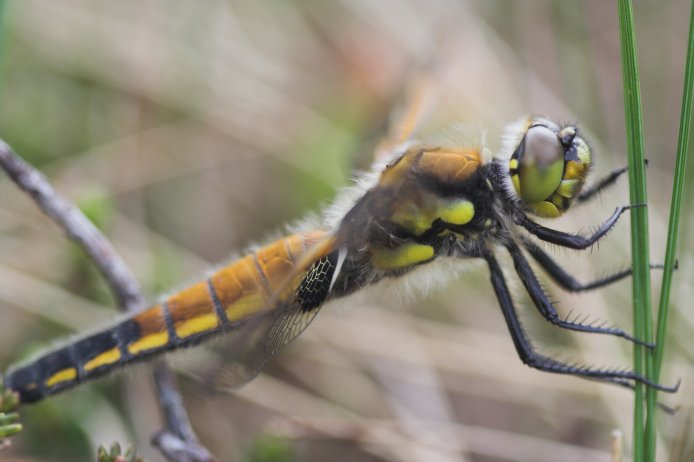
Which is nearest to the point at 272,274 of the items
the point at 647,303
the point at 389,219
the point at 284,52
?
the point at 389,219

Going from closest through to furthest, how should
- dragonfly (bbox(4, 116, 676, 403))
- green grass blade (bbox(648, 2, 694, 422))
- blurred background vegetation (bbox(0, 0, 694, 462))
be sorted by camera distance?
green grass blade (bbox(648, 2, 694, 422)) < dragonfly (bbox(4, 116, 676, 403)) < blurred background vegetation (bbox(0, 0, 694, 462))

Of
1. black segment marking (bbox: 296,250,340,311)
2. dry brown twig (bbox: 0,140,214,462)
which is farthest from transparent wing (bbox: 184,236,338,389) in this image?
dry brown twig (bbox: 0,140,214,462)

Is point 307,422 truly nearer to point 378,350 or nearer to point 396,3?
point 378,350

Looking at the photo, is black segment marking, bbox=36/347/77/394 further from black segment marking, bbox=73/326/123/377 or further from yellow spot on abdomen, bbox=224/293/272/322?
yellow spot on abdomen, bbox=224/293/272/322

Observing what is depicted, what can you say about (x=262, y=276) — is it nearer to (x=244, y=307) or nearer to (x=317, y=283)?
(x=244, y=307)

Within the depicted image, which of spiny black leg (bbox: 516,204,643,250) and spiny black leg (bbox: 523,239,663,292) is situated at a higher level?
spiny black leg (bbox: 516,204,643,250)

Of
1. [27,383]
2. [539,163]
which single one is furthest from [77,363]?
[539,163]

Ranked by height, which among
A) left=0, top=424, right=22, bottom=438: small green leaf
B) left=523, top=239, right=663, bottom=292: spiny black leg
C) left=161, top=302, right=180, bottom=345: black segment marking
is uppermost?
left=523, top=239, right=663, bottom=292: spiny black leg
